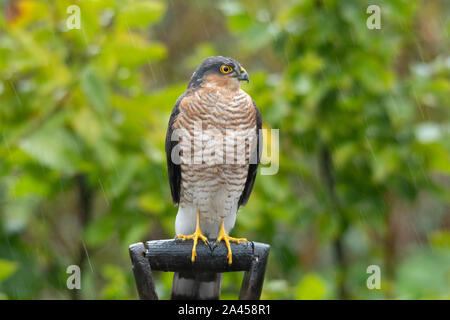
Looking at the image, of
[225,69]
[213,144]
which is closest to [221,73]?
[225,69]

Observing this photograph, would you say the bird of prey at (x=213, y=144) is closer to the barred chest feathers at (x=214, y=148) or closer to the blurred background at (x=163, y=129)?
the barred chest feathers at (x=214, y=148)

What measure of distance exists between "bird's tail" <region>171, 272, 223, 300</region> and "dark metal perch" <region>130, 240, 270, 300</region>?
0.23 feet

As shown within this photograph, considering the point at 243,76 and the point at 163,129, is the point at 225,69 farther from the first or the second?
the point at 163,129

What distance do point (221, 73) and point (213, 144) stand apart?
316mm

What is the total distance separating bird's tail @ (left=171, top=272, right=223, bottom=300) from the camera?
215 centimetres

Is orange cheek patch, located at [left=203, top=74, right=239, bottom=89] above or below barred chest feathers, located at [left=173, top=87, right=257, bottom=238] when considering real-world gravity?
above

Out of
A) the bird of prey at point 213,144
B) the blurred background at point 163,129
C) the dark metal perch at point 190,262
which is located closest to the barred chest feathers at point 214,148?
the bird of prey at point 213,144

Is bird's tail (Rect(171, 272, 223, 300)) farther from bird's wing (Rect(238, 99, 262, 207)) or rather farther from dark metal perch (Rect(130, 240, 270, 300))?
bird's wing (Rect(238, 99, 262, 207))

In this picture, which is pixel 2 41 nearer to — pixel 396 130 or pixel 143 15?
pixel 143 15

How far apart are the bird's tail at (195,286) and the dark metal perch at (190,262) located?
7cm

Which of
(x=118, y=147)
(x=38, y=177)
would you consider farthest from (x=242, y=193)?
(x=38, y=177)

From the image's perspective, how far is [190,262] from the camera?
6.72 ft

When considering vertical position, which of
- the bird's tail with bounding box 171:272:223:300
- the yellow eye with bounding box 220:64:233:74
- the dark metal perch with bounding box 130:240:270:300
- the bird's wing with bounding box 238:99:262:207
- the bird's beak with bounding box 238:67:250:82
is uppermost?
the yellow eye with bounding box 220:64:233:74

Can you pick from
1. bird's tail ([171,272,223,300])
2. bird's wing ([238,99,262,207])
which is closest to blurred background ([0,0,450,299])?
bird's wing ([238,99,262,207])
